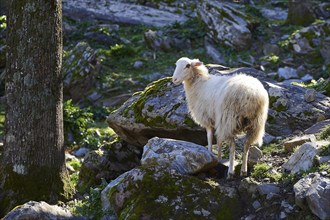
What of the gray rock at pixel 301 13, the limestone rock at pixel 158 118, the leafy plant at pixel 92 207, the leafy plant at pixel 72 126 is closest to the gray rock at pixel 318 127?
the limestone rock at pixel 158 118

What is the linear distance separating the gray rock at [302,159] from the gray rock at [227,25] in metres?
11.3

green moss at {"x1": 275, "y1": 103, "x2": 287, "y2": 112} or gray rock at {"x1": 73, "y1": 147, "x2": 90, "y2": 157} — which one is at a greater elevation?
green moss at {"x1": 275, "y1": 103, "x2": 287, "y2": 112}

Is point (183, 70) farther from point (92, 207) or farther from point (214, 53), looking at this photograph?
point (214, 53)

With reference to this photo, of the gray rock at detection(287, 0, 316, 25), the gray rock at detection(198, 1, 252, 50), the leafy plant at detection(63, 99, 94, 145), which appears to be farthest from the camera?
the gray rock at detection(287, 0, 316, 25)

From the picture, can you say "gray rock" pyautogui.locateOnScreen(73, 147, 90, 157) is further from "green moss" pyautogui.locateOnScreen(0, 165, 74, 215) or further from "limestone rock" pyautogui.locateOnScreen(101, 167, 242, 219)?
"limestone rock" pyautogui.locateOnScreen(101, 167, 242, 219)

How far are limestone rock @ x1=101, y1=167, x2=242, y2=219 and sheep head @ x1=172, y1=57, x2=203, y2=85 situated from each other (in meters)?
2.13

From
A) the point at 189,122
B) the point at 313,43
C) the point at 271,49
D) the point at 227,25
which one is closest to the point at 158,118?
the point at 189,122

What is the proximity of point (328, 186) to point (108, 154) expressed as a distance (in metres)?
5.62

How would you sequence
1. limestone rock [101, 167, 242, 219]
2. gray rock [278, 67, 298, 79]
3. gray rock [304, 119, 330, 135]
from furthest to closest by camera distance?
gray rock [278, 67, 298, 79] → gray rock [304, 119, 330, 135] → limestone rock [101, 167, 242, 219]

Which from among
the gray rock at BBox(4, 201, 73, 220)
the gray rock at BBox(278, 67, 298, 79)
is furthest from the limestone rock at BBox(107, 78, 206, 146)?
the gray rock at BBox(278, 67, 298, 79)

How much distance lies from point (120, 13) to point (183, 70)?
1475 cm

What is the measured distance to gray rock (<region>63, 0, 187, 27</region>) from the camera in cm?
2175

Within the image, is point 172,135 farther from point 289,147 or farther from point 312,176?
point 312,176

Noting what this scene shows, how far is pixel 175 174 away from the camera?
672 centimetres
